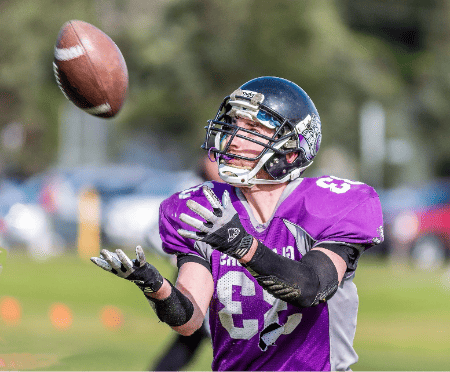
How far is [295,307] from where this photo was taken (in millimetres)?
3070

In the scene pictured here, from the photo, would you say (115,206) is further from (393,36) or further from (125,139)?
(393,36)

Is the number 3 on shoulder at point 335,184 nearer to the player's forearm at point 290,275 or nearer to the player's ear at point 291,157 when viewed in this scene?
the player's ear at point 291,157

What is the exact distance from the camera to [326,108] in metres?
23.0

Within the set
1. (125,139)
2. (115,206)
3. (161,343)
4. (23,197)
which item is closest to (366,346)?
(161,343)

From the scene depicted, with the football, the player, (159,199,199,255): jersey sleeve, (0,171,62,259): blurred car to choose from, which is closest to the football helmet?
the player

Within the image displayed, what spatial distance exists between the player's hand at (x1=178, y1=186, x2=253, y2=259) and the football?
54.7 inches

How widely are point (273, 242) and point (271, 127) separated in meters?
0.46

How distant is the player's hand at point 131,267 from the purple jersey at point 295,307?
43cm

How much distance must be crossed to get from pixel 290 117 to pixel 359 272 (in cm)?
978

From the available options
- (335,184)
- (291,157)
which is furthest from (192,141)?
(335,184)

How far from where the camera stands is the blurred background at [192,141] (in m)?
8.35

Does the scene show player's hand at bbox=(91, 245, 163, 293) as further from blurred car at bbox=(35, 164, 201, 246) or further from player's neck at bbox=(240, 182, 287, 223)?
blurred car at bbox=(35, 164, 201, 246)

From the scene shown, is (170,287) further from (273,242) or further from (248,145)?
(248,145)

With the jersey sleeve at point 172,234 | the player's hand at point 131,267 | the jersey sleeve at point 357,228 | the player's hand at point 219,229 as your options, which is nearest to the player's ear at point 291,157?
the jersey sleeve at point 357,228
